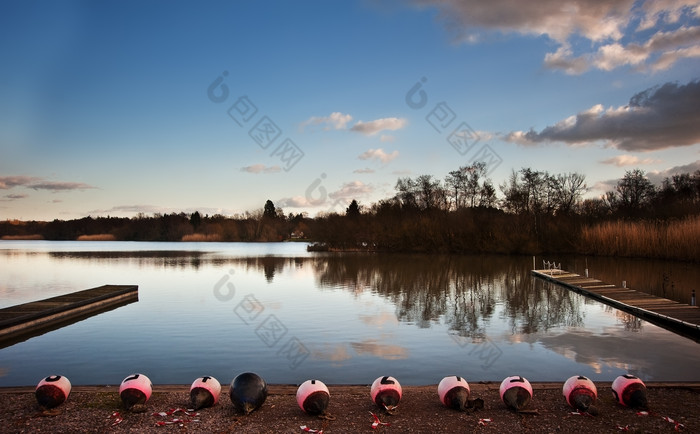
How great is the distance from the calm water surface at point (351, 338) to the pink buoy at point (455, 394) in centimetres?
207

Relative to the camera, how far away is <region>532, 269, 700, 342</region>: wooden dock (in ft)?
37.2

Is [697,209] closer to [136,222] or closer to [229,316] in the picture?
[229,316]

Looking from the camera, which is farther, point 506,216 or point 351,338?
point 506,216

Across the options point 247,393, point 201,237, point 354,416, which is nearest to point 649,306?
point 354,416

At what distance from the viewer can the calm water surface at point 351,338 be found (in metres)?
8.31

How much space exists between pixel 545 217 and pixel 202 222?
8300cm

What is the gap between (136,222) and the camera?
4200 inches

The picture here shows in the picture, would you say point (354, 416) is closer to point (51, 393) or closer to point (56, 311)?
point (51, 393)

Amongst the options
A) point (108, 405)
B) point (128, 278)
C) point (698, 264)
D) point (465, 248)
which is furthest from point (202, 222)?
point (108, 405)

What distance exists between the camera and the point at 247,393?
18.0ft

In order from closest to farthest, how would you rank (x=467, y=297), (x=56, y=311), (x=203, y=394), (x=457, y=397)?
(x=457, y=397), (x=203, y=394), (x=56, y=311), (x=467, y=297)

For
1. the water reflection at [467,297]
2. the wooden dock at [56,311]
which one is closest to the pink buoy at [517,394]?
the water reflection at [467,297]

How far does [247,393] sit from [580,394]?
3.44 metres

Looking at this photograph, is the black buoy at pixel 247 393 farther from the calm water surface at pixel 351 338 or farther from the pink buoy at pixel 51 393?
the calm water surface at pixel 351 338
